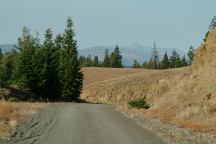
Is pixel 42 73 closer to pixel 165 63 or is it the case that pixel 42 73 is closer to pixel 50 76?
pixel 50 76

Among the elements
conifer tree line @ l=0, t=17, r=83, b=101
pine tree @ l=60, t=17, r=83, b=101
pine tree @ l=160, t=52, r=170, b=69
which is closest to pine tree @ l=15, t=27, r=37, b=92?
conifer tree line @ l=0, t=17, r=83, b=101

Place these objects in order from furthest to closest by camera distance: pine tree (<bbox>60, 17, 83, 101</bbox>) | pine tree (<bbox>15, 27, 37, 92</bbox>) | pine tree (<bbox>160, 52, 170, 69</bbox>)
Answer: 1. pine tree (<bbox>160, 52, 170, 69</bbox>)
2. pine tree (<bbox>60, 17, 83, 101</bbox>)
3. pine tree (<bbox>15, 27, 37, 92</bbox>)

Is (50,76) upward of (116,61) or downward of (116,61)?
downward

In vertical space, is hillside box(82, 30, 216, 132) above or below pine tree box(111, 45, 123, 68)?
below

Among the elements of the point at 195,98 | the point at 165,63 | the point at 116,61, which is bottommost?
the point at 195,98

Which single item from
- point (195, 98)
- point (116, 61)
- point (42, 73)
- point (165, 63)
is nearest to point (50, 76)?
point (42, 73)

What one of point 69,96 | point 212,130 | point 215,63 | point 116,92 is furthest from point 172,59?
point 212,130

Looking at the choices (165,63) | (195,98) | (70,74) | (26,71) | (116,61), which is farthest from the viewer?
(116,61)

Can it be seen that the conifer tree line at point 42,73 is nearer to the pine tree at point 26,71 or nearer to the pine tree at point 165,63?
the pine tree at point 26,71

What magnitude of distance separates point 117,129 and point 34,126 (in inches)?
173

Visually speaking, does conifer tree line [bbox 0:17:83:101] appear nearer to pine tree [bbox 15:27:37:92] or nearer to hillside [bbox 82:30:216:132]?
pine tree [bbox 15:27:37:92]

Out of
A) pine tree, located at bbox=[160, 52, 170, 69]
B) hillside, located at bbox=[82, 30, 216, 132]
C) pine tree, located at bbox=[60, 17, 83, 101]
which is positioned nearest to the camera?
hillside, located at bbox=[82, 30, 216, 132]

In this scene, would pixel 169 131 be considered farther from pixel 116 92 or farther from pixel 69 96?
pixel 116 92

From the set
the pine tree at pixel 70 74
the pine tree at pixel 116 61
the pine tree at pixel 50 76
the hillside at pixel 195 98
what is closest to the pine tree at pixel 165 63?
the pine tree at pixel 116 61
